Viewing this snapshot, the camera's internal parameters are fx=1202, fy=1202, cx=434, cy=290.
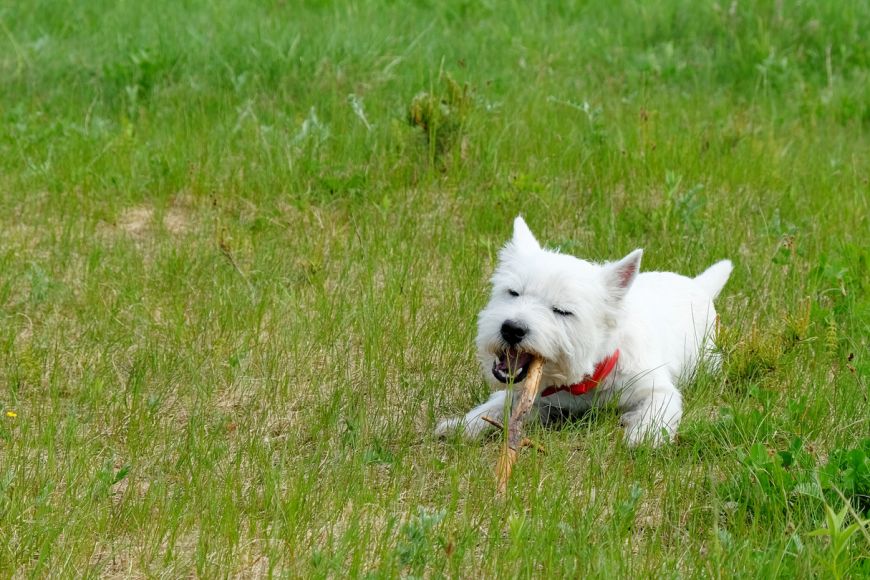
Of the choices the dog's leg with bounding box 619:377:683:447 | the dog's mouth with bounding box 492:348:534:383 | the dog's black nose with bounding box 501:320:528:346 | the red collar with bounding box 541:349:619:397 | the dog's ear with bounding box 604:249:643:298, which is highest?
the dog's ear with bounding box 604:249:643:298

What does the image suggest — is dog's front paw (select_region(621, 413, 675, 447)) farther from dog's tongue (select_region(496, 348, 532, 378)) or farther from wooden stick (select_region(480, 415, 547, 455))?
dog's tongue (select_region(496, 348, 532, 378))

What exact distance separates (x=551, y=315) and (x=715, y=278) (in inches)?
75.8

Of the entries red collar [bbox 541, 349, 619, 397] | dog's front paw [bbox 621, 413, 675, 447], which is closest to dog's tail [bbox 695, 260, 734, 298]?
red collar [bbox 541, 349, 619, 397]

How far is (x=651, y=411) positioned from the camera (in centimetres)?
522

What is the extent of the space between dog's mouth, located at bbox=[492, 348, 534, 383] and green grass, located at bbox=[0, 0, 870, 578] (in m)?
0.31

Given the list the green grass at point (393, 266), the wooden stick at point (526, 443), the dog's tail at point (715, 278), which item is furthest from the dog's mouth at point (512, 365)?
the dog's tail at point (715, 278)

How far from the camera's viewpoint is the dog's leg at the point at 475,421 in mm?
5254

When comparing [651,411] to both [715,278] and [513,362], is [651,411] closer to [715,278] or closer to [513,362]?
[513,362]

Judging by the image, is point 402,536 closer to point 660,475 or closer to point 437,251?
point 660,475

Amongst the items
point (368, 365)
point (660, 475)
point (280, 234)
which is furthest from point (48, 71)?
point (660, 475)

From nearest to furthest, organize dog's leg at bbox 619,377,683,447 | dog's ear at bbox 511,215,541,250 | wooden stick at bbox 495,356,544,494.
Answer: wooden stick at bbox 495,356,544,494 → dog's leg at bbox 619,377,683,447 → dog's ear at bbox 511,215,541,250

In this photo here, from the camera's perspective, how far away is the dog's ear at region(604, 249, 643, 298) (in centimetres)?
514

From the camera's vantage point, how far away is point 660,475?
4895 millimetres

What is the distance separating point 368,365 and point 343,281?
1069 mm
